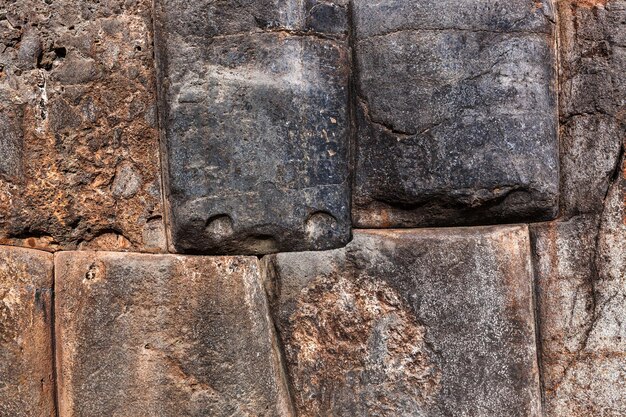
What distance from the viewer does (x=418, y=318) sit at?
2.26 metres

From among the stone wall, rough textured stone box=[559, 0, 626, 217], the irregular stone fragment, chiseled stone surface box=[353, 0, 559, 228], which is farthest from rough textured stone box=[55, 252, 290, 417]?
rough textured stone box=[559, 0, 626, 217]

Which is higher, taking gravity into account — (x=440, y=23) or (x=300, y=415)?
(x=440, y=23)

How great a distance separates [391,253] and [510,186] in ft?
1.24

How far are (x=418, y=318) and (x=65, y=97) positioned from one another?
1.17 metres

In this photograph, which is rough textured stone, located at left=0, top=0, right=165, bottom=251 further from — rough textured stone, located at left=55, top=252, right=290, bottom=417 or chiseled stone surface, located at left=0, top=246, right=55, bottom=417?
rough textured stone, located at left=55, top=252, right=290, bottom=417

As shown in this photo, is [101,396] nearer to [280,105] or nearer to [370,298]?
[370,298]

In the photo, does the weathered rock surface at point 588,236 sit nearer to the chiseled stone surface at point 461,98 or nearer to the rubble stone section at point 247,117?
the chiseled stone surface at point 461,98

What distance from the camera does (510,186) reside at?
2.23 meters

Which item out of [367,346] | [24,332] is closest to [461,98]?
[367,346]

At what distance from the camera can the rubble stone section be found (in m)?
2.18

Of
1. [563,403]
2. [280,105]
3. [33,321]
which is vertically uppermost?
[280,105]

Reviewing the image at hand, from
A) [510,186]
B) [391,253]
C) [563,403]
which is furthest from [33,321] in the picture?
[563,403]

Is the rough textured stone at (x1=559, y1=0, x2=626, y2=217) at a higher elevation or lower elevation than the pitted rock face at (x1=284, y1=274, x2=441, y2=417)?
higher

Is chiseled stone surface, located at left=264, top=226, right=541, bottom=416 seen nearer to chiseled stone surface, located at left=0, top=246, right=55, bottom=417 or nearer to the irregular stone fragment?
the irregular stone fragment
